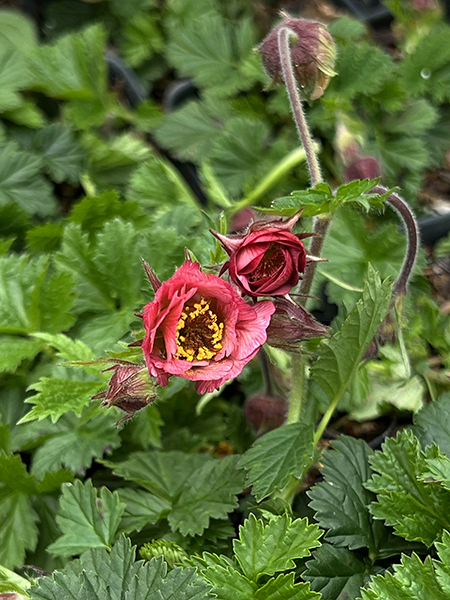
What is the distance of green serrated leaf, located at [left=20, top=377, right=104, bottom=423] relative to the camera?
0.75m

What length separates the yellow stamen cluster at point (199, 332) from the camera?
639mm

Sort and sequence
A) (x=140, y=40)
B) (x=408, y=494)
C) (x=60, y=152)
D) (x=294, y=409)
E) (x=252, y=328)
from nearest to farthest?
(x=252, y=328) → (x=408, y=494) → (x=294, y=409) → (x=60, y=152) → (x=140, y=40)

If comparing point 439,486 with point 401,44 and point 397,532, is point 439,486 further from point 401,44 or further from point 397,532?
point 401,44

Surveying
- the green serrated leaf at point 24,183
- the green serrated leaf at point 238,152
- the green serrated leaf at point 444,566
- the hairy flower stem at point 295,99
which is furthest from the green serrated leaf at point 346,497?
the green serrated leaf at point 24,183

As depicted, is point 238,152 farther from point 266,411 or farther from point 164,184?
point 266,411

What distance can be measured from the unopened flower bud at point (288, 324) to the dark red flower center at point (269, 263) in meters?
0.05

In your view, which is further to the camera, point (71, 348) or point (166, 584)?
point (71, 348)

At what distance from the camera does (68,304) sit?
0.94 metres

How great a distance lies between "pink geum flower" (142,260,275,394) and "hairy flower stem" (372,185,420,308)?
0.24 meters

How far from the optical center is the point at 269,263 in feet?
2.05

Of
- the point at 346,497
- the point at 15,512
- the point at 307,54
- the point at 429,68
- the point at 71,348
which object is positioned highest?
the point at 307,54

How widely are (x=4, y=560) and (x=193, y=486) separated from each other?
27cm

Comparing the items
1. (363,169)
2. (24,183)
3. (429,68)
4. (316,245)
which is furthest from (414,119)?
(24,183)

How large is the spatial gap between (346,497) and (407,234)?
0.34 meters
